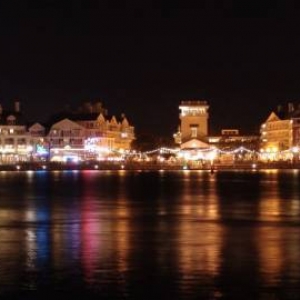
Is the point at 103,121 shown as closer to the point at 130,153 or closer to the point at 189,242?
the point at 130,153

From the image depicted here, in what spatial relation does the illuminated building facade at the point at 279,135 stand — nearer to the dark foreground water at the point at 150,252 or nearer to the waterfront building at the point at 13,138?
the waterfront building at the point at 13,138

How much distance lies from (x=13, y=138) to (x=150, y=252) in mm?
110242

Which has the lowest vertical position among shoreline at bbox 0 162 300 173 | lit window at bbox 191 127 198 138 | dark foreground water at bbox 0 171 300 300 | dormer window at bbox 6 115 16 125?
dark foreground water at bbox 0 171 300 300

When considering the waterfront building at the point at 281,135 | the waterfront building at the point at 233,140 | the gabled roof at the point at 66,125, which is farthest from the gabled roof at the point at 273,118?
the gabled roof at the point at 66,125

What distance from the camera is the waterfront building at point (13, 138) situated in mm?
125125

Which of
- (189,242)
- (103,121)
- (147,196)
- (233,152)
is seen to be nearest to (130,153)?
(103,121)

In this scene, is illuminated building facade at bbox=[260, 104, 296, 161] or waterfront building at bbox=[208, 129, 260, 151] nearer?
illuminated building facade at bbox=[260, 104, 296, 161]

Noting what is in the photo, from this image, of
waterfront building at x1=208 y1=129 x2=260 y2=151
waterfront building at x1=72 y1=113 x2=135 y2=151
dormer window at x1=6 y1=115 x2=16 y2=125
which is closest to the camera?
dormer window at x1=6 y1=115 x2=16 y2=125

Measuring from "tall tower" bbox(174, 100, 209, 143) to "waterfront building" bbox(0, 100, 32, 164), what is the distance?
27.6 m

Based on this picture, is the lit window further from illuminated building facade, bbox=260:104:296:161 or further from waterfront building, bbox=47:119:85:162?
waterfront building, bbox=47:119:85:162

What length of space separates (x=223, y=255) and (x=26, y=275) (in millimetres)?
4682

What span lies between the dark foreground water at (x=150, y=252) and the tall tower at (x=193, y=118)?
105168mm

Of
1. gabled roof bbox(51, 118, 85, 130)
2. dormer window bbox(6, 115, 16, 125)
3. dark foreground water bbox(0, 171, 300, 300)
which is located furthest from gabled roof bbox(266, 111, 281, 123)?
dark foreground water bbox(0, 171, 300, 300)

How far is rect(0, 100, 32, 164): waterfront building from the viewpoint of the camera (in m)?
125
